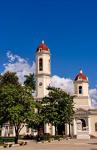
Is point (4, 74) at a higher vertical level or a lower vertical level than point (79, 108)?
higher

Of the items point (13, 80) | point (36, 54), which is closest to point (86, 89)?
point (36, 54)

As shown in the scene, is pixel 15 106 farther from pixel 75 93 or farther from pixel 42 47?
pixel 75 93

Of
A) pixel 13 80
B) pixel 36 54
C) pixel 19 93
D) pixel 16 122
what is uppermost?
pixel 36 54

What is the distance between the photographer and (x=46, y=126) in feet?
333

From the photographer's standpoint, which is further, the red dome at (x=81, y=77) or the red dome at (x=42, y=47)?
the red dome at (x=81, y=77)

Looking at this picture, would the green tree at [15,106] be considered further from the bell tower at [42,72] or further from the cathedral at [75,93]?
the bell tower at [42,72]

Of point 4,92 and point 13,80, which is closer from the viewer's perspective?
point 4,92

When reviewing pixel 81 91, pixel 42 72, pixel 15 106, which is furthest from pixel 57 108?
pixel 81 91

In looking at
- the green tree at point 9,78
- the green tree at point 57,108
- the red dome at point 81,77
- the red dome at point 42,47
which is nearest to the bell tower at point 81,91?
the red dome at point 81,77

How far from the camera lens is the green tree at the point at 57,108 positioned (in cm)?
8275

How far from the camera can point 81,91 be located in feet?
358

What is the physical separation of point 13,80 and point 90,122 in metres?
24.5

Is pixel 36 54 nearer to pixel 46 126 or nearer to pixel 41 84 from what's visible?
pixel 41 84

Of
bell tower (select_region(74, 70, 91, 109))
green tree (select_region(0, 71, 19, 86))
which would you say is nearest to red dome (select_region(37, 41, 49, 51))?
bell tower (select_region(74, 70, 91, 109))
